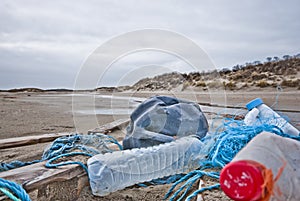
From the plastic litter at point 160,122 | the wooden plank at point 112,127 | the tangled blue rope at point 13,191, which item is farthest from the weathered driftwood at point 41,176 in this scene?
the wooden plank at point 112,127

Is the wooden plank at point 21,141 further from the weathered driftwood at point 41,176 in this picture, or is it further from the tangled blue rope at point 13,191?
the tangled blue rope at point 13,191

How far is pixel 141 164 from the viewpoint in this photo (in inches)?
74.0

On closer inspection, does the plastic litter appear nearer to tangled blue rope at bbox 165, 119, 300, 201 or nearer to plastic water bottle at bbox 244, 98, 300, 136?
tangled blue rope at bbox 165, 119, 300, 201

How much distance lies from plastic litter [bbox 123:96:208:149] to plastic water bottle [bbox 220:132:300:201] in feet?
4.66

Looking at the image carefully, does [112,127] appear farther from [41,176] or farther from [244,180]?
[244,180]

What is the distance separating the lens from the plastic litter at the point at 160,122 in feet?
6.86

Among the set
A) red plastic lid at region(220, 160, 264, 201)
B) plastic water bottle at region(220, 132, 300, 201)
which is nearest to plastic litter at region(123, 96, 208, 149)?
plastic water bottle at region(220, 132, 300, 201)

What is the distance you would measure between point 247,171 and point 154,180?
1.53m

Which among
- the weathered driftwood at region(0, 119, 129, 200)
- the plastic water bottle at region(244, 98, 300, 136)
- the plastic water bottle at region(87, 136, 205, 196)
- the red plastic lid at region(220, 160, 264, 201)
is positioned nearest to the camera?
the red plastic lid at region(220, 160, 264, 201)

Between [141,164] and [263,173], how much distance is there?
1.46m

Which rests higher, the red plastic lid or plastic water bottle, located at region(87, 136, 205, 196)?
the red plastic lid

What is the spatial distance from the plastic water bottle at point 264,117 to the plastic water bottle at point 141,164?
0.63 metres

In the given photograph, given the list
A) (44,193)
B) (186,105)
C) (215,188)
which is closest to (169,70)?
(186,105)

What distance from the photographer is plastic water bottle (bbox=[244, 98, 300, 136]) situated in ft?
6.81
